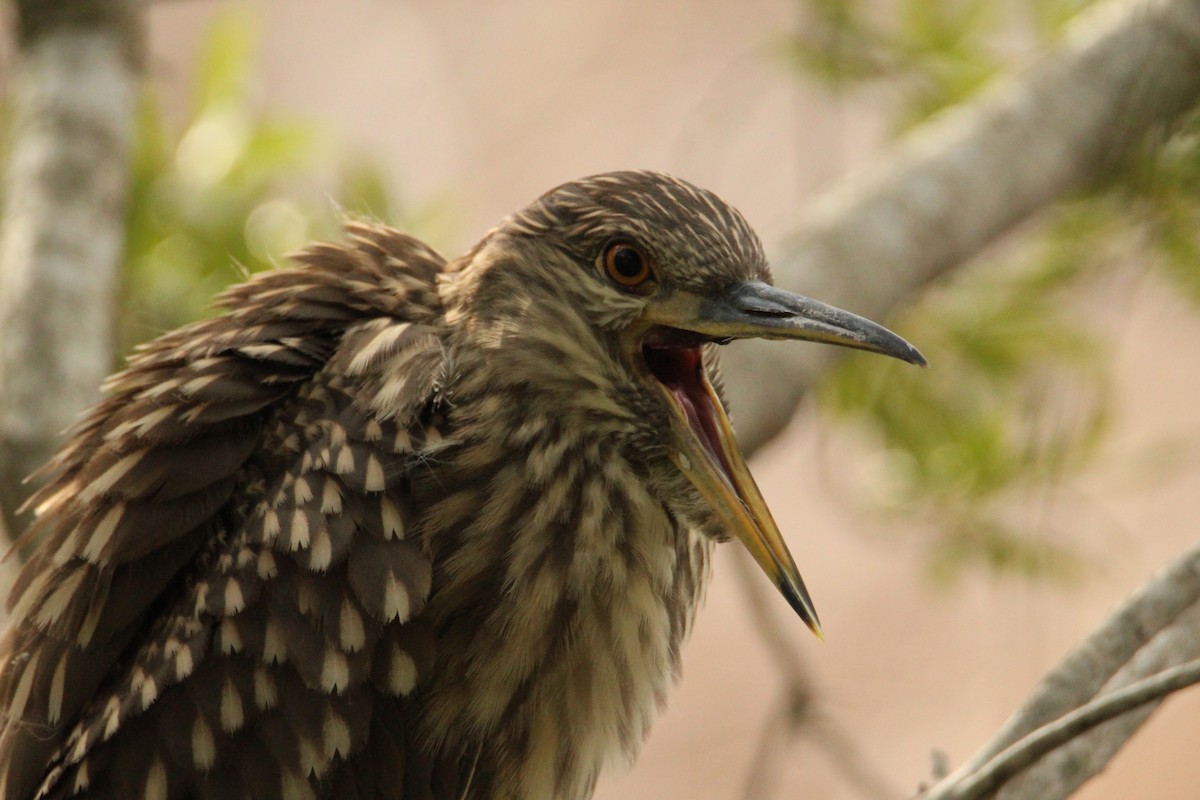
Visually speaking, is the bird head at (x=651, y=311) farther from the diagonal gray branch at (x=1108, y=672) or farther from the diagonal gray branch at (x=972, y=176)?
the diagonal gray branch at (x=972, y=176)

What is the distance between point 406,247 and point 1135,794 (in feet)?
14.9

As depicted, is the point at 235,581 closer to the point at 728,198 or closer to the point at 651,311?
the point at 651,311

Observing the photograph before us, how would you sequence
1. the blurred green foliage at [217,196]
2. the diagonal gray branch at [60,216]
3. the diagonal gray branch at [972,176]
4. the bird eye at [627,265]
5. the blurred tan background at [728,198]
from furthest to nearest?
the blurred tan background at [728,198], the blurred green foliage at [217,196], the diagonal gray branch at [972,176], the diagonal gray branch at [60,216], the bird eye at [627,265]

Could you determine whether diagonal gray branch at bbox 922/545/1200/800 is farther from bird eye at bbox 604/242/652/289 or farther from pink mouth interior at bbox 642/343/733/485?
bird eye at bbox 604/242/652/289

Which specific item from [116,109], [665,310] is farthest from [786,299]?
[116,109]

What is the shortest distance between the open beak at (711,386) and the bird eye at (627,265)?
0.04 metres

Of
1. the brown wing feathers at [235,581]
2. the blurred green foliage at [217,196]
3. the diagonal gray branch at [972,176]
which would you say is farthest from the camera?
the blurred green foliage at [217,196]

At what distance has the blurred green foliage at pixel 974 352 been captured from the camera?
2830mm

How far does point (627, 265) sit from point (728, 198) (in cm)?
494

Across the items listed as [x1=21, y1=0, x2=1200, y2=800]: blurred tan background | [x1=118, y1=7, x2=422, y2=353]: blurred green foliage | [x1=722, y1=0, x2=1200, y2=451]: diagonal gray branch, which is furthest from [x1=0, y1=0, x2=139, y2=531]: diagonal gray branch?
[x1=21, y1=0, x2=1200, y2=800]: blurred tan background

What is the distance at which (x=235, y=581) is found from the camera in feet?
5.76

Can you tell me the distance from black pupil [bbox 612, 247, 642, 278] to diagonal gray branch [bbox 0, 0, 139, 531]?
93 cm

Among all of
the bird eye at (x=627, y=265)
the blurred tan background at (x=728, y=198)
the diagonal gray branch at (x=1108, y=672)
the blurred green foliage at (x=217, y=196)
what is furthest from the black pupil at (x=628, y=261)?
the blurred tan background at (x=728, y=198)

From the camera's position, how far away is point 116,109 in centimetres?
259
